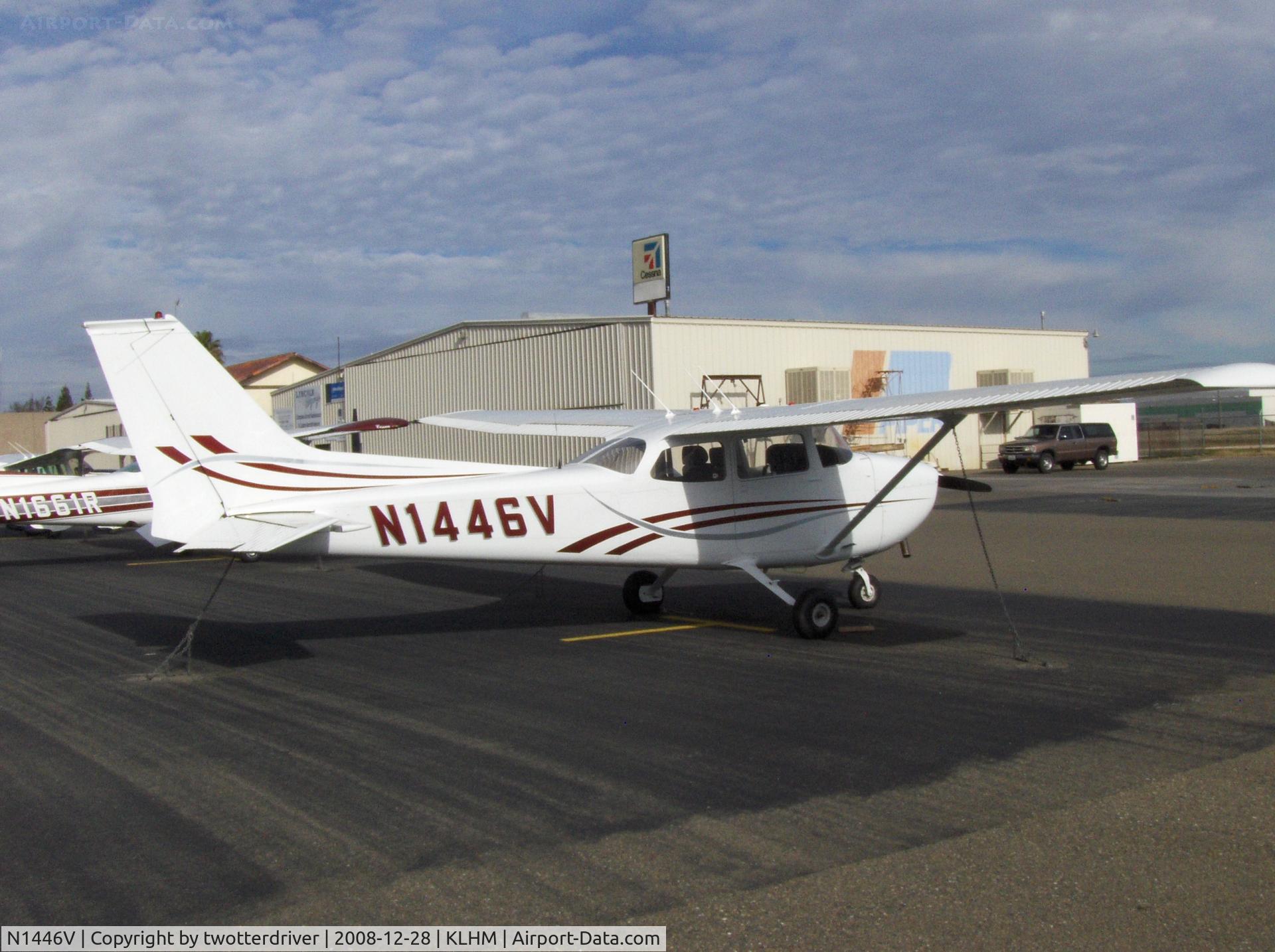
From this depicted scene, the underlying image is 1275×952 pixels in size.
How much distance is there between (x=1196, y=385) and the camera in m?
6.98

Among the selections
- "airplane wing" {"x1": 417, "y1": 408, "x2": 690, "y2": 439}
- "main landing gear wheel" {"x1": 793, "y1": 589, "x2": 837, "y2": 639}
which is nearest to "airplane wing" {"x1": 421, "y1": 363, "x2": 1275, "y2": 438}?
"airplane wing" {"x1": 417, "y1": 408, "x2": 690, "y2": 439}

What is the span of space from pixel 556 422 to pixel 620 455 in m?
4.76

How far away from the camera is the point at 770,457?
10.5 meters

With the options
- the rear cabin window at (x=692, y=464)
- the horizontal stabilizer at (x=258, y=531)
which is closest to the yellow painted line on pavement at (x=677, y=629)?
the rear cabin window at (x=692, y=464)

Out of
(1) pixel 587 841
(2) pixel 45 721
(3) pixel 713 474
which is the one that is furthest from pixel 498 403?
(1) pixel 587 841

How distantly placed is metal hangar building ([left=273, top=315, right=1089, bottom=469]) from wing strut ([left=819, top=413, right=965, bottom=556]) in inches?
709

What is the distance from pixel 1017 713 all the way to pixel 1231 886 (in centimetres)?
268

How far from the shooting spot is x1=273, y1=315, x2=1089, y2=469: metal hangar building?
3231 centimetres

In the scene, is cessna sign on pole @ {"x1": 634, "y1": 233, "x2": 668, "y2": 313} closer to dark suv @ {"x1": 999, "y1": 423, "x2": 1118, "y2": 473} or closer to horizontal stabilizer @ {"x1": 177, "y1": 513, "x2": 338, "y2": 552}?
dark suv @ {"x1": 999, "y1": 423, "x2": 1118, "y2": 473}

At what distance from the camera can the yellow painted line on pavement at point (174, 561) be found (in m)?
17.9

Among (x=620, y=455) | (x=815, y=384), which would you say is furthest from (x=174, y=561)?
(x=815, y=384)

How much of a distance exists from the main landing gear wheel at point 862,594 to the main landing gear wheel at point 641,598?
1.94m

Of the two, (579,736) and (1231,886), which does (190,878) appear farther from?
(1231,886)

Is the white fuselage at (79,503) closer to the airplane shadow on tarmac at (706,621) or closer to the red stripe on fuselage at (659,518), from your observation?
the airplane shadow on tarmac at (706,621)
